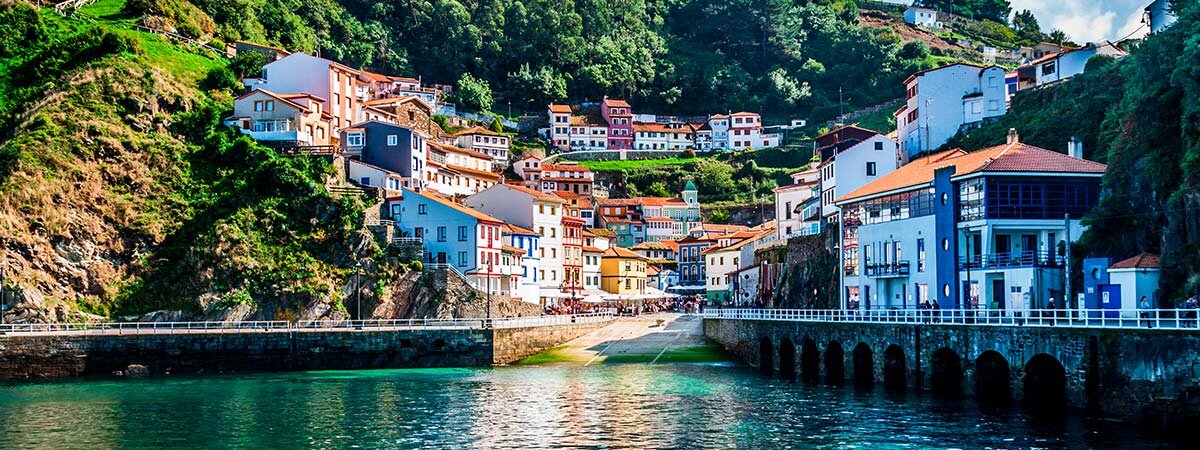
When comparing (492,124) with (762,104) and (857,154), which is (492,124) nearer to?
(762,104)

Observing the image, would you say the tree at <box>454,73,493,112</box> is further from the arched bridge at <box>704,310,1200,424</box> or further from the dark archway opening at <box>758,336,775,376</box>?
the dark archway opening at <box>758,336,775,376</box>

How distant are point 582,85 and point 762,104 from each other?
2797 cm

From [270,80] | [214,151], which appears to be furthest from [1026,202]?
[270,80]

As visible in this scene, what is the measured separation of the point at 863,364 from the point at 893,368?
3.96m

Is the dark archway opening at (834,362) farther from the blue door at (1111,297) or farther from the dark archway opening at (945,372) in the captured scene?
the blue door at (1111,297)

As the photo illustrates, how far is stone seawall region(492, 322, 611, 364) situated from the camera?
276 ft

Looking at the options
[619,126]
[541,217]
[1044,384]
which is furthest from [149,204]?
[619,126]

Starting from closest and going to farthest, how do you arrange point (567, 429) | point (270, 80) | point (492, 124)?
point (567, 429)
point (270, 80)
point (492, 124)

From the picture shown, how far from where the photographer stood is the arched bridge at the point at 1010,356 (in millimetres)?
41844

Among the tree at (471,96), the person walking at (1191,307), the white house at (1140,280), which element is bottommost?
the person walking at (1191,307)

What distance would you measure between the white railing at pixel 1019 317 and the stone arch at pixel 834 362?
1464 mm

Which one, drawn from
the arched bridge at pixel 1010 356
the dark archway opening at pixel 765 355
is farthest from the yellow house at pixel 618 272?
the arched bridge at pixel 1010 356

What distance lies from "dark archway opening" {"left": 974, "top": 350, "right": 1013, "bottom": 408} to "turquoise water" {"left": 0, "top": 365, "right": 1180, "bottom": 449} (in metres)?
2.15

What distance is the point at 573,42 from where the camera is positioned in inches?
7672
